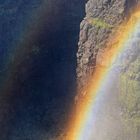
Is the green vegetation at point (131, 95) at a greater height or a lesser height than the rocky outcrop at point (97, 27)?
lesser

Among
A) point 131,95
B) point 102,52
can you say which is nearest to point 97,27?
point 102,52

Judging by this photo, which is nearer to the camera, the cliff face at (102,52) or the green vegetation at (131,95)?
the green vegetation at (131,95)

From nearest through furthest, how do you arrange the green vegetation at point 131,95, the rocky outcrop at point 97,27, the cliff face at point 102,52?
the green vegetation at point 131,95 < the cliff face at point 102,52 < the rocky outcrop at point 97,27

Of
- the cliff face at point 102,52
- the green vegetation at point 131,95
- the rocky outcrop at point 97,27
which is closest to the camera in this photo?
the green vegetation at point 131,95

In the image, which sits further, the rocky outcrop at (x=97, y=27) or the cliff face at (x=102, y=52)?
the rocky outcrop at (x=97, y=27)

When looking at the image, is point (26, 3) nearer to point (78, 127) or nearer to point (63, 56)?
point (63, 56)

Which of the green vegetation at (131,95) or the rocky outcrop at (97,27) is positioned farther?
the rocky outcrop at (97,27)

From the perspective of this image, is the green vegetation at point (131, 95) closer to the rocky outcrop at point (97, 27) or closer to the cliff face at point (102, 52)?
the cliff face at point (102, 52)

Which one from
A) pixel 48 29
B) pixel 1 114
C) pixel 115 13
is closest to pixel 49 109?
pixel 1 114

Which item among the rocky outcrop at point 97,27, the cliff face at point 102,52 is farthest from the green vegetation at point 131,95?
the rocky outcrop at point 97,27
